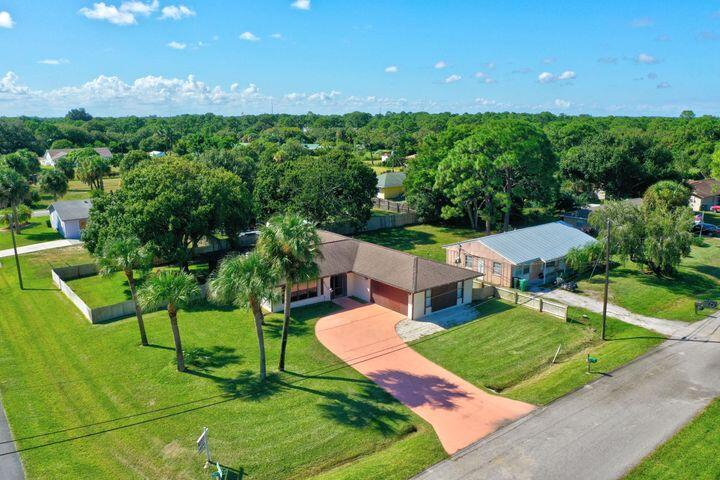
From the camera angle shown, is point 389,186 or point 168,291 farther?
point 389,186

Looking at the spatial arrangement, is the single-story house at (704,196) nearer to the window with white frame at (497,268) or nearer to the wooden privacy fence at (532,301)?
the window with white frame at (497,268)

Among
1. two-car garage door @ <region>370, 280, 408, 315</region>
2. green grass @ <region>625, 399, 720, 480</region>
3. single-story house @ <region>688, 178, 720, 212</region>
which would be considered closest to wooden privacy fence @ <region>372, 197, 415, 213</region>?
two-car garage door @ <region>370, 280, 408, 315</region>

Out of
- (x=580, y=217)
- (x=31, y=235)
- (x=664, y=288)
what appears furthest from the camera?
(x=580, y=217)

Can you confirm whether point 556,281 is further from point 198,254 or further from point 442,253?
point 198,254

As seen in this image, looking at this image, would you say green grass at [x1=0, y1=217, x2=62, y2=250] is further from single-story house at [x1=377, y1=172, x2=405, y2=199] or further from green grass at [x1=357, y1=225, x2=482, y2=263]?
single-story house at [x1=377, y1=172, x2=405, y2=199]

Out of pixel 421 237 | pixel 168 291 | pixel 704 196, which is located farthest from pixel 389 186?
pixel 168 291

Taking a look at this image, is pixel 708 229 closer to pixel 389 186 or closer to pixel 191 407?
pixel 389 186

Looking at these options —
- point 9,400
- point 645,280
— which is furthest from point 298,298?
point 645,280
